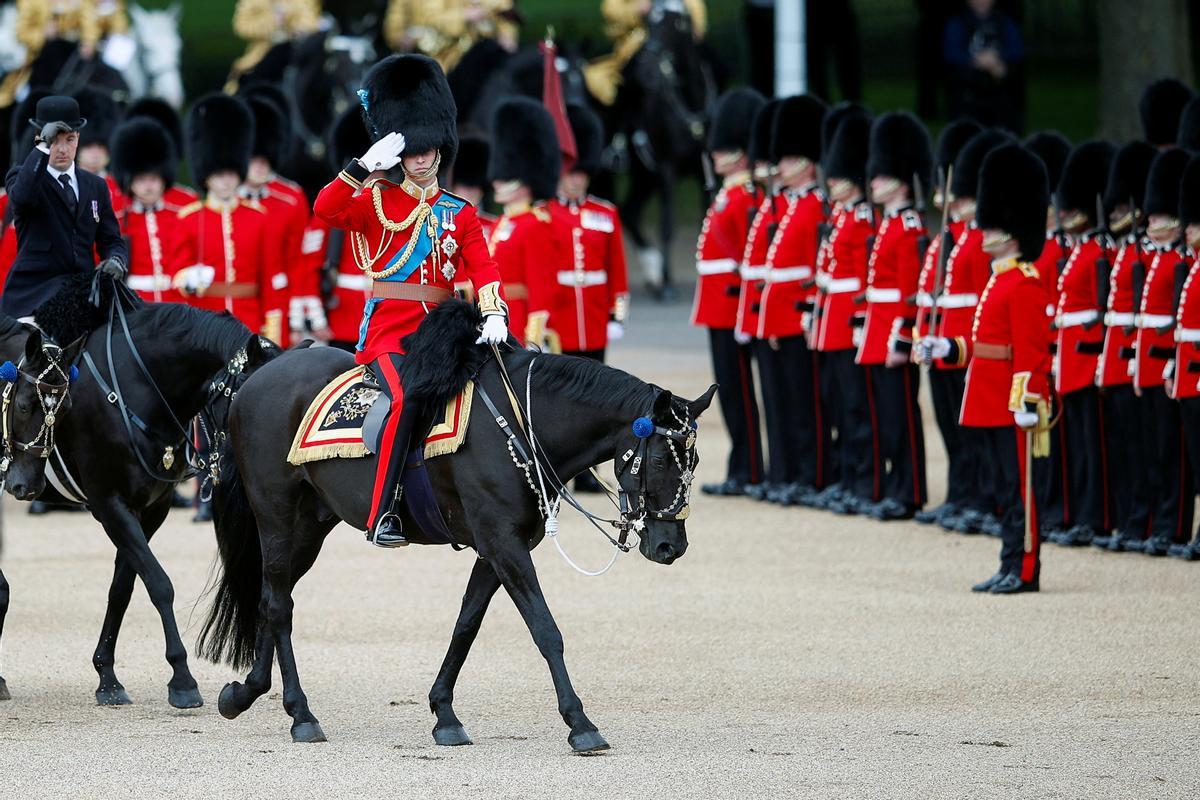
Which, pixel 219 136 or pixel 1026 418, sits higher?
pixel 219 136

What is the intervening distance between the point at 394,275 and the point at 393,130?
385 mm

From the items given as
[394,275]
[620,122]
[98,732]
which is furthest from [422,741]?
[620,122]

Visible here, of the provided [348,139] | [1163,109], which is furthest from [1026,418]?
[348,139]

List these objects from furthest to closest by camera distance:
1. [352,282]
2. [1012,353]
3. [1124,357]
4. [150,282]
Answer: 1. [352,282]
2. [150,282]
3. [1124,357]
4. [1012,353]

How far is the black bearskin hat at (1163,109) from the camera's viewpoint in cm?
1069

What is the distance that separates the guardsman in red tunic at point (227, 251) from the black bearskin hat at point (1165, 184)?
12.8 feet

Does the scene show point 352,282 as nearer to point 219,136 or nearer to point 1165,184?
point 219,136

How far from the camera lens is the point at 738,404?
1056 centimetres

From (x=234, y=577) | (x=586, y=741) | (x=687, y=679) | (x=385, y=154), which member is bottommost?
(x=687, y=679)

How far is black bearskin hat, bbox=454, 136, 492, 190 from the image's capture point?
11492mm

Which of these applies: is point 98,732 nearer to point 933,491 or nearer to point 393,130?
point 393,130

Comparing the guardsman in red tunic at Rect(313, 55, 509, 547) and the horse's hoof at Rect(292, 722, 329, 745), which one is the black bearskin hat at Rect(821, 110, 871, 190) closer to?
the guardsman in red tunic at Rect(313, 55, 509, 547)

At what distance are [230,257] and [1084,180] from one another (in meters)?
3.74

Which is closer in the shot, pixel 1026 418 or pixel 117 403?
pixel 117 403
